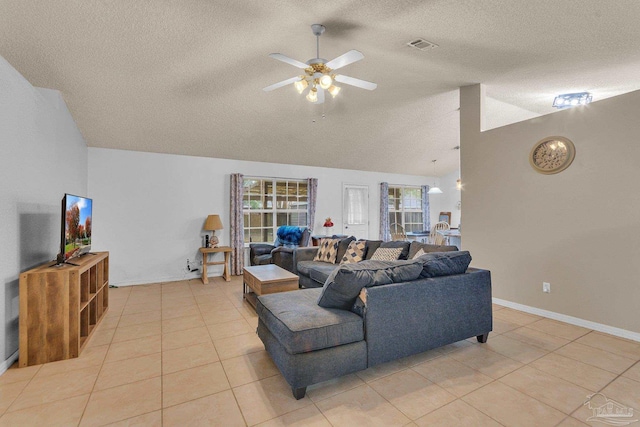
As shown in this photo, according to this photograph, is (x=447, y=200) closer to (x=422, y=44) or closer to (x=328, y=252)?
(x=328, y=252)

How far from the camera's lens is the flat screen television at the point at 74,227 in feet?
8.75

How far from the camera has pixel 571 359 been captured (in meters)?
2.42

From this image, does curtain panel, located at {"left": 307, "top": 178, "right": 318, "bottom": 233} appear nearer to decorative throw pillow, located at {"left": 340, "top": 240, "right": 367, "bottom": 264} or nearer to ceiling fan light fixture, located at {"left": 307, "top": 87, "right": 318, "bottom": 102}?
decorative throw pillow, located at {"left": 340, "top": 240, "right": 367, "bottom": 264}

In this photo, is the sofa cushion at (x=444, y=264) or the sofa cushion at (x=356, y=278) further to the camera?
the sofa cushion at (x=444, y=264)

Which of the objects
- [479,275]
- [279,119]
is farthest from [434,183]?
[479,275]

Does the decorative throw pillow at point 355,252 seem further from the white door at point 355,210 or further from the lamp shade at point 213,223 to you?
the white door at point 355,210

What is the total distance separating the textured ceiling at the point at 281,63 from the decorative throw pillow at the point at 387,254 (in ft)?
7.15

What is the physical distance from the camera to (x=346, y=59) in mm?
2359

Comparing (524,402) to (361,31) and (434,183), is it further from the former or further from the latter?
(434,183)

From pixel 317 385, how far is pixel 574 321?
2978mm

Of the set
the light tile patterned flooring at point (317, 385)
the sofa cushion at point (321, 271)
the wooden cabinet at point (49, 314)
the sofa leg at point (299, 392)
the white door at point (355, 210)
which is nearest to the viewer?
the light tile patterned flooring at point (317, 385)

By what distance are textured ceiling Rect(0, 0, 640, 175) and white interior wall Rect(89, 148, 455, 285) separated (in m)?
0.41

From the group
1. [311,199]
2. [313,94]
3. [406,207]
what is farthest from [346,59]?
[406,207]

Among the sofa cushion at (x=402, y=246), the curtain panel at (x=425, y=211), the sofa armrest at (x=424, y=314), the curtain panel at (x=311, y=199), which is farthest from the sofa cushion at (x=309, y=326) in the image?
the curtain panel at (x=425, y=211)
